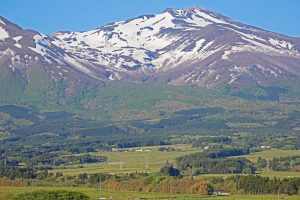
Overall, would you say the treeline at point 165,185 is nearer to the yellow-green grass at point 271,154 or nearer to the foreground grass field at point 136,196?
the foreground grass field at point 136,196

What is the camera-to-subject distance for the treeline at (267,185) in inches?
2805

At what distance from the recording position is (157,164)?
98688 millimetres

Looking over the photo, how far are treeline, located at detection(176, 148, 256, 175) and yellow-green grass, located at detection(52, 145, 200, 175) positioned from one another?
2576 millimetres

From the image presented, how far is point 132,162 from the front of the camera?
341 ft

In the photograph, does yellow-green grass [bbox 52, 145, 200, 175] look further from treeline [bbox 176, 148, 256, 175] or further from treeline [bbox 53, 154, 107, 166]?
treeline [bbox 176, 148, 256, 175]

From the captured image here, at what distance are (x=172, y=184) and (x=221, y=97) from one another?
4732 inches

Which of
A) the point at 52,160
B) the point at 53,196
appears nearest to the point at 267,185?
the point at 53,196

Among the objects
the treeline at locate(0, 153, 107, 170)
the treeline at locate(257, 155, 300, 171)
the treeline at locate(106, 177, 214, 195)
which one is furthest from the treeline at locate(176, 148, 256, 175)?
the treeline at locate(106, 177, 214, 195)

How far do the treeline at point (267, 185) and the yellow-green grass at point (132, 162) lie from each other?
15857mm

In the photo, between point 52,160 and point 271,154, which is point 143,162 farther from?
point 271,154

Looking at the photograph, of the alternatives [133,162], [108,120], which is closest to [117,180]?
[133,162]

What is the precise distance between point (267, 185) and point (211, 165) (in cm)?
2272

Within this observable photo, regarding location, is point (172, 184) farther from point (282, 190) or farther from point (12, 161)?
point (12, 161)

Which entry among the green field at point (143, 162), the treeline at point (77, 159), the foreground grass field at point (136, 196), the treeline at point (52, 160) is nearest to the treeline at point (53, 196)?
the foreground grass field at point (136, 196)
